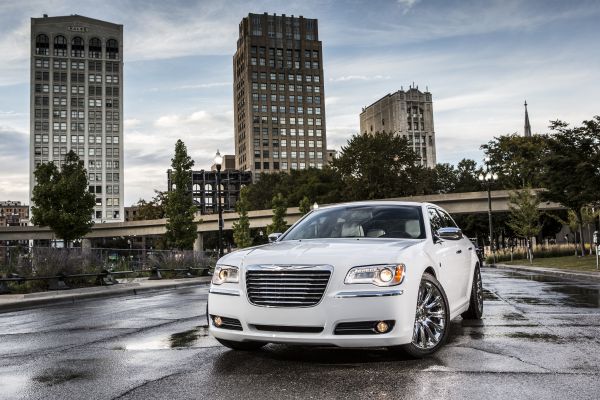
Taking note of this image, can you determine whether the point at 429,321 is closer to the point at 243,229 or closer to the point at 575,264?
the point at 575,264

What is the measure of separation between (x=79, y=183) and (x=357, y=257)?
55.0 metres

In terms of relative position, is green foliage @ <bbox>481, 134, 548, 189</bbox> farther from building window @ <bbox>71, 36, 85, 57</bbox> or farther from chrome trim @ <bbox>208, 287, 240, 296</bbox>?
building window @ <bbox>71, 36, 85, 57</bbox>

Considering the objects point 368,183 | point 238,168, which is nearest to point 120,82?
point 238,168

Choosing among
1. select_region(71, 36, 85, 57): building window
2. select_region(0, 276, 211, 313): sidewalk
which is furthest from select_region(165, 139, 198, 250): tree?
select_region(71, 36, 85, 57): building window

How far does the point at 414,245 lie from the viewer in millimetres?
6184

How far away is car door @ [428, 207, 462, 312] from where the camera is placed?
6.81 m

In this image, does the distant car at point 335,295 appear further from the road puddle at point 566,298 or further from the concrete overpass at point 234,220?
the concrete overpass at point 234,220

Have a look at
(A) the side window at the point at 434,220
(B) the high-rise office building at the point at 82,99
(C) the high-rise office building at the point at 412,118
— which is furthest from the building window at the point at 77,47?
(A) the side window at the point at 434,220

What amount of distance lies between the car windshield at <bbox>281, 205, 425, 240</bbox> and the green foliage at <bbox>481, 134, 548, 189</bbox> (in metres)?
56.7

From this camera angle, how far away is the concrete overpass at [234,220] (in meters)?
64.2

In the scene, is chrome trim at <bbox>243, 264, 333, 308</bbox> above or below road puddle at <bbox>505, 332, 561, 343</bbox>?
above

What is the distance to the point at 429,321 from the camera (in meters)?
6.11

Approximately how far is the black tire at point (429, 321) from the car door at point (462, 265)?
1.18m

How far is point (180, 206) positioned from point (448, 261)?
3554 centimetres
